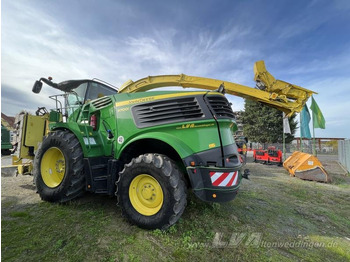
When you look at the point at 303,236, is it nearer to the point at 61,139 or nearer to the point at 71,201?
the point at 71,201

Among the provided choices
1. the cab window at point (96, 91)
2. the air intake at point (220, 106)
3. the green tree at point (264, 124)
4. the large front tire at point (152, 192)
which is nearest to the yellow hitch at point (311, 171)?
the air intake at point (220, 106)

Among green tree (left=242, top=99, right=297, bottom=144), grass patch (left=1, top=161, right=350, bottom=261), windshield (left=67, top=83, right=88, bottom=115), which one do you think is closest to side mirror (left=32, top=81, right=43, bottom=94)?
windshield (left=67, top=83, right=88, bottom=115)

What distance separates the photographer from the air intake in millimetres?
3139

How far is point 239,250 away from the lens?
8.48ft

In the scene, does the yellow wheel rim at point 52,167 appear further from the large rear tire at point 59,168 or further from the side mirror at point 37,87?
the side mirror at point 37,87

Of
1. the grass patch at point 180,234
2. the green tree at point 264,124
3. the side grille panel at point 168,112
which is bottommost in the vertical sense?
the grass patch at point 180,234

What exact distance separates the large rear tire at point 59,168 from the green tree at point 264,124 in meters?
24.6

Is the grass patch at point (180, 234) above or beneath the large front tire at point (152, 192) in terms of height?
beneath

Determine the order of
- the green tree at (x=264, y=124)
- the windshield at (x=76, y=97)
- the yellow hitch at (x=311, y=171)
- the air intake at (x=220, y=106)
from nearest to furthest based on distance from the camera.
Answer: the air intake at (x=220, y=106) < the windshield at (x=76, y=97) < the yellow hitch at (x=311, y=171) < the green tree at (x=264, y=124)

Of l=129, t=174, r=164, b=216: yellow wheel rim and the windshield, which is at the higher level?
the windshield

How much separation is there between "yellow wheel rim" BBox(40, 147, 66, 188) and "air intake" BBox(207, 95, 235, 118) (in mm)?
2982

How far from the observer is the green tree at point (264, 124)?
82.2ft

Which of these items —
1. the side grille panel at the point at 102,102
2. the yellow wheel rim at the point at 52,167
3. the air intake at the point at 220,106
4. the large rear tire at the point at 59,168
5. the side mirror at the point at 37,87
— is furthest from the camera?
the side mirror at the point at 37,87

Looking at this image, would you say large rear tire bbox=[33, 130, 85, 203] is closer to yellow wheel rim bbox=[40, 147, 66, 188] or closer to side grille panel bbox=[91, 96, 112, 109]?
yellow wheel rim bbox=[40, 147, 66, 188]
